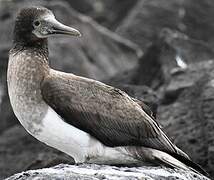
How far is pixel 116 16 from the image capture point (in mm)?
26594

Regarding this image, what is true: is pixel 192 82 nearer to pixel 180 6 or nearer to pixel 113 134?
pixel 113 134

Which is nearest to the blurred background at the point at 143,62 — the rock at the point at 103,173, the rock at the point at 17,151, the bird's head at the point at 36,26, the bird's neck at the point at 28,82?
the rock at the point at 17,151

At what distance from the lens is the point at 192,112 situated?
13500 millimetres

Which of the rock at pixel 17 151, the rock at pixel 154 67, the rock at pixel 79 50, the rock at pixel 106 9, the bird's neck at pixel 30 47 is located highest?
the bird's neck at pixel 30 47

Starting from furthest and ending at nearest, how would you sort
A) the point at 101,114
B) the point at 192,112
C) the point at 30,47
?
the point at 192,112
the point at 30,47
the point at 101,114

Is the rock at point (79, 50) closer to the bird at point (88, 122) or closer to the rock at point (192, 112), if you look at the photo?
the rock at point (192, 112)

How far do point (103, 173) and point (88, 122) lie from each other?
126 centimetres

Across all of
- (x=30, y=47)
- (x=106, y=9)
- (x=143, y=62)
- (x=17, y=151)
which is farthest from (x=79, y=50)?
Answer: (x=30, y=47)

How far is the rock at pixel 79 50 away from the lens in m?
19.0

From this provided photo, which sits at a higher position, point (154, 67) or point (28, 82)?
point (28, 82)

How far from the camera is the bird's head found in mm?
11336

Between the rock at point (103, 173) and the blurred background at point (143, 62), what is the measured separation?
2569mm

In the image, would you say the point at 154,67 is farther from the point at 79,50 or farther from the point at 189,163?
the point at 189,163

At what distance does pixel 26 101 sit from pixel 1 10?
11.5 metres
